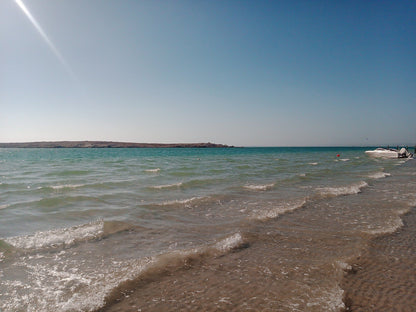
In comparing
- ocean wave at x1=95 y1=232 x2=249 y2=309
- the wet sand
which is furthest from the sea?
the wet sand

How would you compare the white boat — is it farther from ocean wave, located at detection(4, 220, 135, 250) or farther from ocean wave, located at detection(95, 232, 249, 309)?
ocean wave, located at detection(4, 220, 135, 250)

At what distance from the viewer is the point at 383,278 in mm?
5129

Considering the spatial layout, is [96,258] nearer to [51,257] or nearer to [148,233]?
[51,257]

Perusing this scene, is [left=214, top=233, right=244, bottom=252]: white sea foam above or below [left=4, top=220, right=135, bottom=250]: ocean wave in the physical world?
above

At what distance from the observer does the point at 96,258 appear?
6199 mm

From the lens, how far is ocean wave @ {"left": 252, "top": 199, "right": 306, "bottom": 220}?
9.87m

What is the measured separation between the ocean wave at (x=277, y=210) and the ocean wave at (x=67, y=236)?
5.04m

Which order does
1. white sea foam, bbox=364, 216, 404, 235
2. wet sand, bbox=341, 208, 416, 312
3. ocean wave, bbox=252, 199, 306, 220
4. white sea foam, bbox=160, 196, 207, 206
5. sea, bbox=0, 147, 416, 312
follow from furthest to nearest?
white sea foam, bbox=160, 196, 207, 206
ocean wave, bbox=252, 199, 306, 220
white sea foam, bbox=364, 216, 404, 235
sea, bbox=0, 147, 416, 312
wet sand, bbox=341, 208, 416, 312

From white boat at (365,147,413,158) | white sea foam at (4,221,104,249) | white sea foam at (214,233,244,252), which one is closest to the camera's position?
white sea foam at (214,233,244,252)

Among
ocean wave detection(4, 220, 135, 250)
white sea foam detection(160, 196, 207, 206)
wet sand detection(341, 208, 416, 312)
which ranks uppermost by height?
wet sand detection(341, 208, 416, 312)

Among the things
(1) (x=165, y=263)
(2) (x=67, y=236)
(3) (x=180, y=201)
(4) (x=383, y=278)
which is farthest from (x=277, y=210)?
(2) (x=67, y=236)

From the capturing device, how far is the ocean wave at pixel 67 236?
23.1ft

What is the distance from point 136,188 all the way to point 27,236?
29.5 ft

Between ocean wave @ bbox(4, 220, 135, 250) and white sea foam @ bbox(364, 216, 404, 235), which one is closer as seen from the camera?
ocean wave @ bbox(4, 220, 135, 250)
